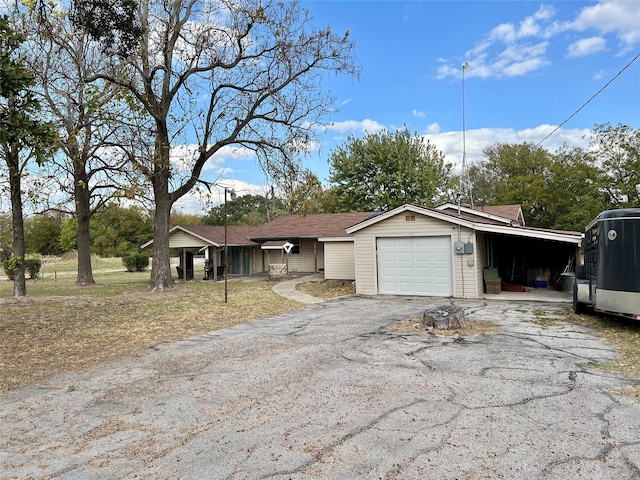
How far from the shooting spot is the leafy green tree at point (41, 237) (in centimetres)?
4516

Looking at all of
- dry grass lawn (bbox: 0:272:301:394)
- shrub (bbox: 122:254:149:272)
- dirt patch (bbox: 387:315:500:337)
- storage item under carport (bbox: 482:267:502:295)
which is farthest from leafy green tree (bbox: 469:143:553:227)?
shrub (bbox: 122:254:149:272)

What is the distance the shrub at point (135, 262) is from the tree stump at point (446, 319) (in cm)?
2685

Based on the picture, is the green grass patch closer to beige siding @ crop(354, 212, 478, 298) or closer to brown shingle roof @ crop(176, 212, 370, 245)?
beige siding @ crop(354, 212, 478, 298)

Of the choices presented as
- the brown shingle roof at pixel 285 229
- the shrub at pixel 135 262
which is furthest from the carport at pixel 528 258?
the shrub at pixel 135 262

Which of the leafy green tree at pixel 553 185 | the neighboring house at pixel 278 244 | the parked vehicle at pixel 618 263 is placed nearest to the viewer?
the parked vehicle at pixel 618 263

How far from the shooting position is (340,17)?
13.5 m

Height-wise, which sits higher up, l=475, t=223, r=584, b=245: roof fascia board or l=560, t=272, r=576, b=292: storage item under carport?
l=475, t=223, r=584, b=245: roof fascia board

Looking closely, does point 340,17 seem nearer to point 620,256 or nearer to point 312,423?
point 620,256

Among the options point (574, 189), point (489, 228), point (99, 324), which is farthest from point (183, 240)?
point (574, 189)

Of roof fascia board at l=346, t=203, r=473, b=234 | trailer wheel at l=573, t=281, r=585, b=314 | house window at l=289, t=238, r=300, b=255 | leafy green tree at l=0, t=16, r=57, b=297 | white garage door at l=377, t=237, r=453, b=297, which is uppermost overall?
leafy green tree at l=0, t=16, r=57, b=297

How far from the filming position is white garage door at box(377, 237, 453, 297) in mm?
12820

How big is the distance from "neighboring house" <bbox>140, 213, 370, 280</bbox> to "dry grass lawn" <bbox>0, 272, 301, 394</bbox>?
5408mm

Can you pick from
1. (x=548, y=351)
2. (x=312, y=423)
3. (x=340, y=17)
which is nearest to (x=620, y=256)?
(x=548, y=351)

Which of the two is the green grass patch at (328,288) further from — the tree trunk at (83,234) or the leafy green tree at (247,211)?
the leafy green tree at (247,211)
